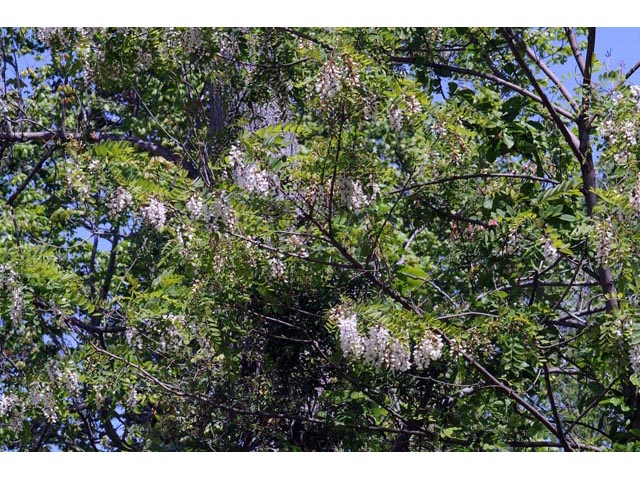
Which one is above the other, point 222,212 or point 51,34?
point 51,34

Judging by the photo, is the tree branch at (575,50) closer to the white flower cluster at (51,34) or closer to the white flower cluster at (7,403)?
the white flower cluster at (51,34)

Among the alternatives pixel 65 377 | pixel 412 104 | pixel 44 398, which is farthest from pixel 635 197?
pixel 44 398

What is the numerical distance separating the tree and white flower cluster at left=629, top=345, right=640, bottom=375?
55 millimetres

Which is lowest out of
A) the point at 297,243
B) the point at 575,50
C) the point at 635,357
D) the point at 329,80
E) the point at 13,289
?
the point at 635,357

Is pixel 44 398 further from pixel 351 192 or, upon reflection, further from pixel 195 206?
pixel 351 192

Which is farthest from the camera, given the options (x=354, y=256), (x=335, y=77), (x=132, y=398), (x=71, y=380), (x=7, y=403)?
(x=7, y=403)

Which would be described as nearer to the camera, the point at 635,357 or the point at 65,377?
the point at 635,357

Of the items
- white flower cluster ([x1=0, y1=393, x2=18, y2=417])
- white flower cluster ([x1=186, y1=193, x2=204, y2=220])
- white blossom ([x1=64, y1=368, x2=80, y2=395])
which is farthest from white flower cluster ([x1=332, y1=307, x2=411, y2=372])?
white flower cluster ([x1=0, y1=393, x2=18, y2=417])

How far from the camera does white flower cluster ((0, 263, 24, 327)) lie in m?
4.56

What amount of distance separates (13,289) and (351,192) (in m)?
1.76

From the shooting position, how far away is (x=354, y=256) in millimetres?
4195

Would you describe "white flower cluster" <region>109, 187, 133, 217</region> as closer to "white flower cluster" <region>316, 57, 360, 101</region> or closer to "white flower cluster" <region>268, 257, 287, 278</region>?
"white flower cluster" <region>268, 257, 287, 278</region>

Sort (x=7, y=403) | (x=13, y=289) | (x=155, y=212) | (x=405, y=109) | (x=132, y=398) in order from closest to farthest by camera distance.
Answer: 1. (x=405, y=109)
2. (x=155, y=212)
3. (x=13, y=289)
4. (x=132, y=398)
5. (x=7, y=403)

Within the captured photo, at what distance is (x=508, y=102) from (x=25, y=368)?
10.2 ft
